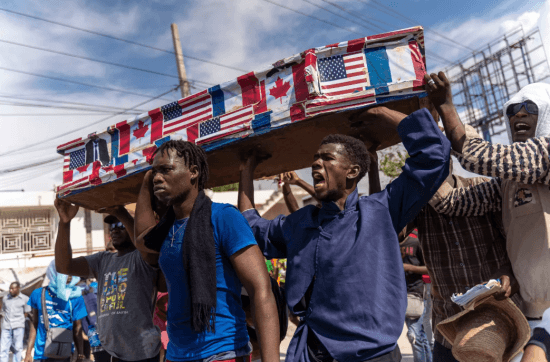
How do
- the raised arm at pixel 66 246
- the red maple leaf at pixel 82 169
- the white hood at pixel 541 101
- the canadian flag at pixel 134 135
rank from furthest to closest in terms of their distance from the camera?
the raised arm at pixel 66 246 < the red maple leaf at pixel 82 169 < the canadian flag at pixel 134 135 < the white hood at pixel 541 101

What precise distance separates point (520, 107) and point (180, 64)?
12.5 m

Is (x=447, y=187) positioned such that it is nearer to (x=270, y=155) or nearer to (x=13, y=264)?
(x=270, y=155)

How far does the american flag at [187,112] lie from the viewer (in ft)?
8.91

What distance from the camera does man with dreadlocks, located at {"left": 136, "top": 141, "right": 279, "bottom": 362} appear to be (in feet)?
A: 6.09

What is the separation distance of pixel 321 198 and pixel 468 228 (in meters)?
0.98

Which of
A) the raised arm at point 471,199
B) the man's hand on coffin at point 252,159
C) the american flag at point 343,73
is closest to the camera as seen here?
the american flag at point 343,73

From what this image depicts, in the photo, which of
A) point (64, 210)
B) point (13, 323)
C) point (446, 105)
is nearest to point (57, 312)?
point (64, 210)

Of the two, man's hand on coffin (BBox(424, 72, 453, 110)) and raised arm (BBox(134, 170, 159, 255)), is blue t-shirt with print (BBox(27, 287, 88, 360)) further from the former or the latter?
man's hand on coffin (BBox(424, 72, 453, 110))

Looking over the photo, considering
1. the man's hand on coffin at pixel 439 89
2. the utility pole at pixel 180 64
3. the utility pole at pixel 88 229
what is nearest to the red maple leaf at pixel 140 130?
the man's hand on coffin at pixel 439 89

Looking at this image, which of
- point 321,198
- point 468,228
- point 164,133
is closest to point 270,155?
point 164,133

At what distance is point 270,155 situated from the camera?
112 inches

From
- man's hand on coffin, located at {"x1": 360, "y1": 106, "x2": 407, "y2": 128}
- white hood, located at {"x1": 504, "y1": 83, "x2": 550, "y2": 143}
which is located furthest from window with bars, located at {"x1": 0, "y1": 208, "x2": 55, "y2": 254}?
white hood, located at {"x1": 504, "y1": 83, "x2": 550, "y2": 143}

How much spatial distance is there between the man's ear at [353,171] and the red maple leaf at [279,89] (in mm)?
606

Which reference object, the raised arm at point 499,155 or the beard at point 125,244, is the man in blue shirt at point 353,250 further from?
the beard at point 125,244
